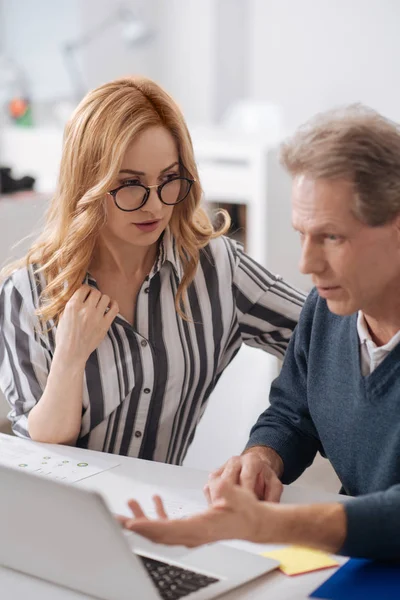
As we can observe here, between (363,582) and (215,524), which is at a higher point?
(215,524)

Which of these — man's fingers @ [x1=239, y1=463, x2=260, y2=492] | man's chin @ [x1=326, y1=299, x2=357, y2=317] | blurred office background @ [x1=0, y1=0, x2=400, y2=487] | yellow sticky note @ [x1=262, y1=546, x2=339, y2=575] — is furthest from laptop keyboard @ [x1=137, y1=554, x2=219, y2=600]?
blurred office background @ [x1=0, y1=0, x2=400, y2=487]

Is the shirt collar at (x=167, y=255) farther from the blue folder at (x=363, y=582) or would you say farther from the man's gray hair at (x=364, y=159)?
the blue folder at (x=363, y=582)

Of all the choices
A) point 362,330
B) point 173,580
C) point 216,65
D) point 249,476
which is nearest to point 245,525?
point 173,580

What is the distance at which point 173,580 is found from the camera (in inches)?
48.9

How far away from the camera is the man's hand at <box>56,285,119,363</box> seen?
5.84 feet

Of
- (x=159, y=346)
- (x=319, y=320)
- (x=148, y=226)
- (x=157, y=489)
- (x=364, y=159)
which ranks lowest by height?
(x=157, y=489)

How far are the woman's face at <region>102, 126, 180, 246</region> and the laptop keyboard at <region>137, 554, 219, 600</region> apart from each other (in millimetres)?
687

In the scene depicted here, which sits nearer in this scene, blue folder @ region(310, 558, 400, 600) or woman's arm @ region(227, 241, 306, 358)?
blue folder @ region(310, 558, 400, 600)

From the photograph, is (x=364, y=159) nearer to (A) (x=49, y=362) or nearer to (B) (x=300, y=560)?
(B) (x=300, y=560)

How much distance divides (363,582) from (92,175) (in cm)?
90

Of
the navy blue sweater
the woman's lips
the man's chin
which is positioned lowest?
the navy blue sweater

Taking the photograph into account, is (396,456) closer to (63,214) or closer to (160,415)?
(160,415)

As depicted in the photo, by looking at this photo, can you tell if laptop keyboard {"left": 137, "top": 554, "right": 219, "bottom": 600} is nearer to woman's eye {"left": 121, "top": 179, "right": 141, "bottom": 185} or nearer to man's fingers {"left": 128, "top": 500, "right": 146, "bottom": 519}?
man's fingers {"left": 128, "top": 500, "right": 146, "bottom": 519}

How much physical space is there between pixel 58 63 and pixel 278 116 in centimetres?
131
